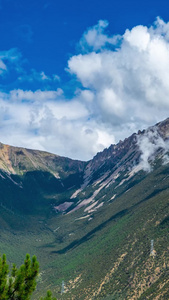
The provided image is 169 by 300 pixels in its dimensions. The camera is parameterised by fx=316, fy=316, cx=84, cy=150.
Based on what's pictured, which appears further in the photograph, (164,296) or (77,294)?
(77,294)

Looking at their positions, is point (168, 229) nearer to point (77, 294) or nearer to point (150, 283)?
point (150, 283)

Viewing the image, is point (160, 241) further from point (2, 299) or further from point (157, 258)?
point (2, 299)

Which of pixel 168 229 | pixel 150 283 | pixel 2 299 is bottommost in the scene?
pixel 150 283

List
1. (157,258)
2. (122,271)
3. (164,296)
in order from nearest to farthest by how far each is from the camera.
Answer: (164,296) → (157,258) → (122,271)

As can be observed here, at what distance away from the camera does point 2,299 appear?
116 ft

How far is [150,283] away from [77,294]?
53500mm

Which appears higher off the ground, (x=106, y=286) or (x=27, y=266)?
(x=27, y=266)

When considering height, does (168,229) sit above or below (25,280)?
below

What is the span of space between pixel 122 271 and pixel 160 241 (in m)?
29.1

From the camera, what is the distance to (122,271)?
18975 centimetres

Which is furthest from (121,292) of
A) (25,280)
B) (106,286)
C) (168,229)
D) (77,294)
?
(25,280)

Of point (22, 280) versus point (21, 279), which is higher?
point (21, 279)

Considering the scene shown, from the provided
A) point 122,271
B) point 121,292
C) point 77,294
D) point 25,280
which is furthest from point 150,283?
point 25,280

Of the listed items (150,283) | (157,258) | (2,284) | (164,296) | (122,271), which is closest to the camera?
(2,284)
